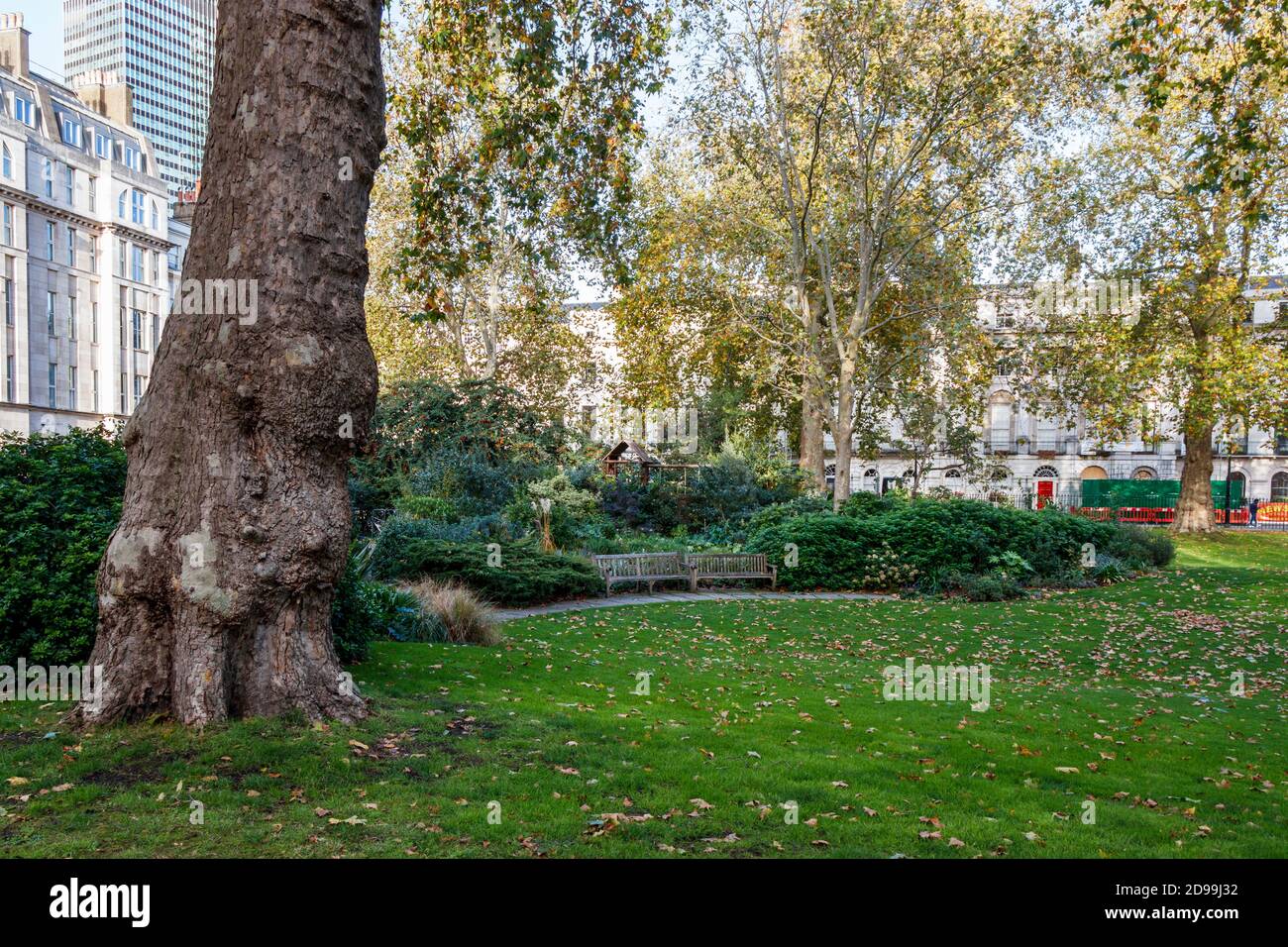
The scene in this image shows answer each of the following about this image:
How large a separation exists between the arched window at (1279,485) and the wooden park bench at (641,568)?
194ft

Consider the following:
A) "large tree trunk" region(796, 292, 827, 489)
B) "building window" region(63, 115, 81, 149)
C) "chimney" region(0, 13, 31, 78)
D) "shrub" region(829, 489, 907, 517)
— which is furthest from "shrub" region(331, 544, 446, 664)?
"building window" region(63, 115, 81, 149)

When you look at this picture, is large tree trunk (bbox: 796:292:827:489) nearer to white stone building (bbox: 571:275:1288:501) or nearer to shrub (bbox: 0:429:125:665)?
shrub (bbox: 0:429:125:665)

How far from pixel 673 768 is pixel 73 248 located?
67171 mm

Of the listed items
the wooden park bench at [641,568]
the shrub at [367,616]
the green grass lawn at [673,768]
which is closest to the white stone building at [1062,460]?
the wooden park bench at [641,568]

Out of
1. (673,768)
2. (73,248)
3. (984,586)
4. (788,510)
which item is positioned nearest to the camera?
(673,768)

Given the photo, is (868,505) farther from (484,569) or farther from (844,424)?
(484,569)

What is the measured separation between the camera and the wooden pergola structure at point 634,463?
1057 inches

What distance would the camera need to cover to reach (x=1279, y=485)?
200 ft

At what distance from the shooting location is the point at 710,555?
19.4 m

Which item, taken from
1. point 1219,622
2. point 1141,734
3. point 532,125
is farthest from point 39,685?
point 1219,622

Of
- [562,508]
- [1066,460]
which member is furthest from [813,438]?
[1066,460]

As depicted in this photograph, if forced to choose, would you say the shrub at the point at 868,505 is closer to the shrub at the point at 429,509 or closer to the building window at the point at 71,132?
the shrub at the point at 429,509
